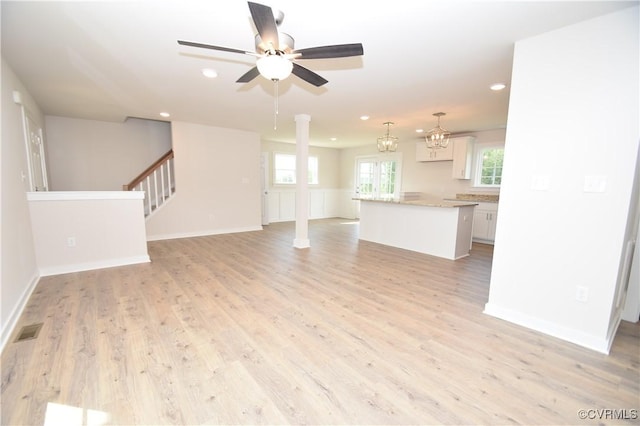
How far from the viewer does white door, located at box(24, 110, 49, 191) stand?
3.40 metres

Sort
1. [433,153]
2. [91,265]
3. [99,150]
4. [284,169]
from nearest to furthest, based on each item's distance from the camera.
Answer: [91,265], [99,150], [433,153], [284,169]

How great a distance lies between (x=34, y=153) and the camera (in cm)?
384

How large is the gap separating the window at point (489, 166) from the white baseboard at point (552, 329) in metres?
4.33

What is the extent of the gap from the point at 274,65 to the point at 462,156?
543 cm

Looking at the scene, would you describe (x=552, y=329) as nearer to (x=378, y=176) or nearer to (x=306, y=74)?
(x=306, y=74)

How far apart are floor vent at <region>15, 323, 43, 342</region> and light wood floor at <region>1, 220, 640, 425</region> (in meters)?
0.07

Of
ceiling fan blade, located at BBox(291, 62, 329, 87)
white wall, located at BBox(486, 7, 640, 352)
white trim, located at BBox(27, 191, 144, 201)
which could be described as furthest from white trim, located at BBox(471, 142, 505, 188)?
white trim, located at BBox(27, 191, 144, 201)

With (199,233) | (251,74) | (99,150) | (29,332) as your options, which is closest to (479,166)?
(251,74)

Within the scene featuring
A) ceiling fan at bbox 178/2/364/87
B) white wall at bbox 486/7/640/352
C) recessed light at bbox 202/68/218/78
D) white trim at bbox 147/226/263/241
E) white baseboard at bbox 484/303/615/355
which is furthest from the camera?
white trim at bbox 147/226/263/241

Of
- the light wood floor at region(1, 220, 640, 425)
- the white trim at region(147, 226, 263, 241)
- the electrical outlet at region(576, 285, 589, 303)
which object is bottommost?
the light wood floor at region(1, 220, 640, 425)

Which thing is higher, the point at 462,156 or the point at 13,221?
the point at 462,156

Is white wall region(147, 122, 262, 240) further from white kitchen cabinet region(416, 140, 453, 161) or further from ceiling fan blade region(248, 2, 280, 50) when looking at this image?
ceiling fan blade region(248, 2, 280, 50)

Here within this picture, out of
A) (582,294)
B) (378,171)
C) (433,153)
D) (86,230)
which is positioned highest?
(433,153)

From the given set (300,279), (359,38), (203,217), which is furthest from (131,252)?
(359,38)
